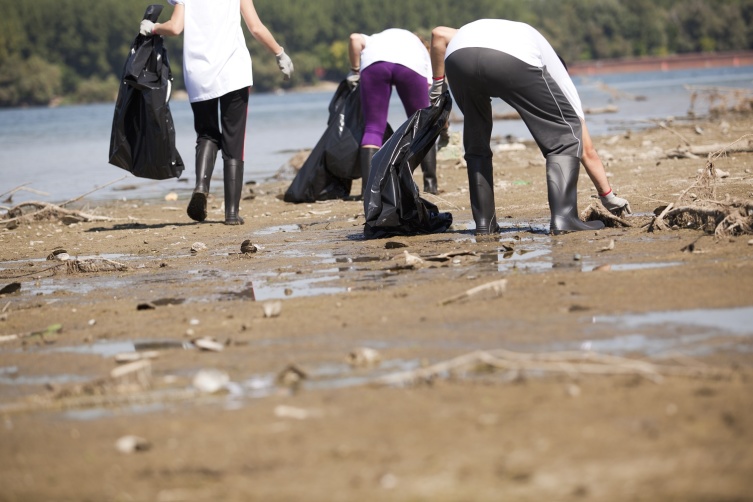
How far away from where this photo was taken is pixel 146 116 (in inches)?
320

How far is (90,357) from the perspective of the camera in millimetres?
4105

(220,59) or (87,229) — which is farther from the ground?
(220,59)

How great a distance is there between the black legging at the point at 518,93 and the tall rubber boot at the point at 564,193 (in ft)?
0.20

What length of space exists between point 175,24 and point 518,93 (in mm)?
2934

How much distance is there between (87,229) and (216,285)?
4025 millimetres

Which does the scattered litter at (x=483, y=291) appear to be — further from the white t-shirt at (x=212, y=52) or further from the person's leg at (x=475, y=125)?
the white t-shirt at (x=212, y=52)

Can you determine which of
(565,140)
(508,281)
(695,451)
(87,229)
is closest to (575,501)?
(695,451)

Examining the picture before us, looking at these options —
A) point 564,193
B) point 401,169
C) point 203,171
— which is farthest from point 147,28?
point 564,193

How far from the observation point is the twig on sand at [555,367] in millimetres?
3211

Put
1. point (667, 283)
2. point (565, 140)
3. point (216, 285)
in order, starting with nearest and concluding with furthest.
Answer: point (667, 283) → point (216, 285) → point (565, 140)

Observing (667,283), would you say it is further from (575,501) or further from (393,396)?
(575,501)

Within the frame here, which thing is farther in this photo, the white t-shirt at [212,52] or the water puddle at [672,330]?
the white t-shirt at [212,52]

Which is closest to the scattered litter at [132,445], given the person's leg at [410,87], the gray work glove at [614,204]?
the gray work glove at [614,204]

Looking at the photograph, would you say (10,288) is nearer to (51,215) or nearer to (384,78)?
(384,78)
